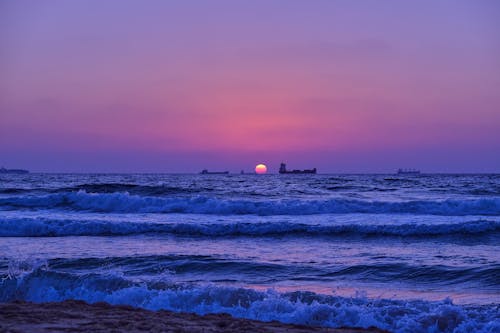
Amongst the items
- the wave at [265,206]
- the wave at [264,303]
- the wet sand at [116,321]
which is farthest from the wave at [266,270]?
the wave at [265,206]

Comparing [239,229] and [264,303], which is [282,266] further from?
[239,229]

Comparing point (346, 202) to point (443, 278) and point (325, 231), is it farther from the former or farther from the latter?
point (443, 278)

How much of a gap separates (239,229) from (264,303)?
1026cm

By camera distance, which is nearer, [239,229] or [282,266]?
[282,266]

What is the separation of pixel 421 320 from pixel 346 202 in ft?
60.4

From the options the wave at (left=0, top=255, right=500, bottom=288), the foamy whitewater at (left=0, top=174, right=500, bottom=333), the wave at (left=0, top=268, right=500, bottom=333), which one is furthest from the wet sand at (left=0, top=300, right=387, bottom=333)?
the wave at (left=0, top=255, right=500, bottom=288)

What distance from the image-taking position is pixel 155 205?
25859 mm

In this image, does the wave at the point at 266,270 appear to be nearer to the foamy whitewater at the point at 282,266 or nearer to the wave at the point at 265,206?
the foamy whitewater at the point at 282,266

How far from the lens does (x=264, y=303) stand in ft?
24.1

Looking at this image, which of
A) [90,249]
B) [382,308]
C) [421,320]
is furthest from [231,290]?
[90,249]

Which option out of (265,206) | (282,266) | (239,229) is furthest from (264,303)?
Answer: (265,206)

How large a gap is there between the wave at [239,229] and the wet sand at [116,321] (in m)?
9.95

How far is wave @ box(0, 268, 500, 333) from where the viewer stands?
662 cm

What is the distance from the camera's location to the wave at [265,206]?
23.4m
